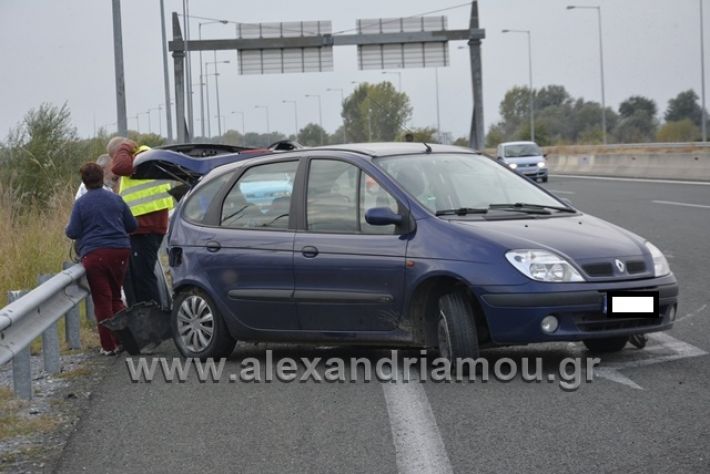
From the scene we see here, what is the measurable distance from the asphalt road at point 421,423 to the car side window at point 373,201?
42.6 inches

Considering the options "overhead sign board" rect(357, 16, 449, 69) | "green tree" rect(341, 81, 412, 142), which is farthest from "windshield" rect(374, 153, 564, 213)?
"green tree" rect(341, 81, 412, 142)

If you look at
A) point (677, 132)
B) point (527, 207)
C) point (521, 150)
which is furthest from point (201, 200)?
point (677, 132)

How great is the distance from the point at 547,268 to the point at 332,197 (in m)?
1.74

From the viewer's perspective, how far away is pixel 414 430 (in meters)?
6.46

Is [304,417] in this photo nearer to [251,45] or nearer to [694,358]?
[694,358]

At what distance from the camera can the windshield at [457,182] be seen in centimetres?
850

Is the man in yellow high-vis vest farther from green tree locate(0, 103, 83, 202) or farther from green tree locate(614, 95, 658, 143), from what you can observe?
green tree locate(614, 95, 658, 143)

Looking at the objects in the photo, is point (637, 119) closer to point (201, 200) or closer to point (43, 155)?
point (43, 155)

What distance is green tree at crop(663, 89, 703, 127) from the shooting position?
118625 millimetres

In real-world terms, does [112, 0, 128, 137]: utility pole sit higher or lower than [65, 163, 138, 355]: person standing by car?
higher

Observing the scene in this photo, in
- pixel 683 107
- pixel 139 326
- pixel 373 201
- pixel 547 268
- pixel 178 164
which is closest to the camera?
pixel 547 268

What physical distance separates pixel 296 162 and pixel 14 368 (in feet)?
8.20

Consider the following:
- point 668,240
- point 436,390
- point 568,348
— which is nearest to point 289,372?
point 436,390

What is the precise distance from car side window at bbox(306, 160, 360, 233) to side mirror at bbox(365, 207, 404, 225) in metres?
0.34
